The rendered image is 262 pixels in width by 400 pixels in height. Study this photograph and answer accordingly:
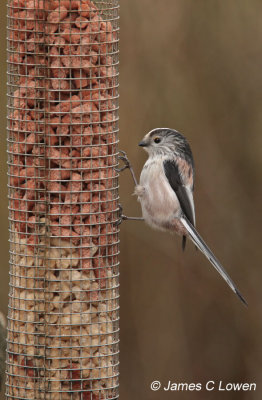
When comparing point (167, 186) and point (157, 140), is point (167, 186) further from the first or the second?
point (157, 140)

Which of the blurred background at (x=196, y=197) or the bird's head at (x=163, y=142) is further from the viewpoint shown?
the blurred background at (x=196, y=197)

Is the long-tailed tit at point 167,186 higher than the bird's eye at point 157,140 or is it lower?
lower

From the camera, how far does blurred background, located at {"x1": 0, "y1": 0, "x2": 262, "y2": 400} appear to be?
813 cm

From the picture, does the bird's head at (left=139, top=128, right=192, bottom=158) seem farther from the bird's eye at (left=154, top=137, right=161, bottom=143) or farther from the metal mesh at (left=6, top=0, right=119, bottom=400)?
the metal mesh at (left=6, top=0, right=119, bottom=400)

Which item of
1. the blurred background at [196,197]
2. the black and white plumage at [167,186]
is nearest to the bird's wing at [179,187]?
the black and white plumage at [167,186]

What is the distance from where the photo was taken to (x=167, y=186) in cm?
669

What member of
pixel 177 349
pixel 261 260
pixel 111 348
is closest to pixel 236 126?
pixel 261 260

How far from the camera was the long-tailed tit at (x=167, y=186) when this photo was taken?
6.66 meters

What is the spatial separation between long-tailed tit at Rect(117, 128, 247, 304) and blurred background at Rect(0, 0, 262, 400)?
1.45 metres

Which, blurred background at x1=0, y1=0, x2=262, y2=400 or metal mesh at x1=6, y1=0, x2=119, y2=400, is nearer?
metal mesh at x1=6, y1=0, x2=119, y2=400

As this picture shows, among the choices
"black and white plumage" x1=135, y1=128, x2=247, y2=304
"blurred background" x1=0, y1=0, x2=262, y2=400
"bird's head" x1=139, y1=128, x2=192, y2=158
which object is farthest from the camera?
"blurred background" x1=0, y1=0, x2=262, y2=400

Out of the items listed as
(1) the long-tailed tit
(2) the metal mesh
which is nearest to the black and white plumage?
(1) the long-tailed tit

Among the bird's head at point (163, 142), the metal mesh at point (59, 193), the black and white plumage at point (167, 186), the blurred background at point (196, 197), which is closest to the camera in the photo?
the metal mesh at point (59, 193)

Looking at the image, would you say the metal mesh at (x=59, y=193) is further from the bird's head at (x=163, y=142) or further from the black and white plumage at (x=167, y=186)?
the bird's head at (x=163, y=142)
